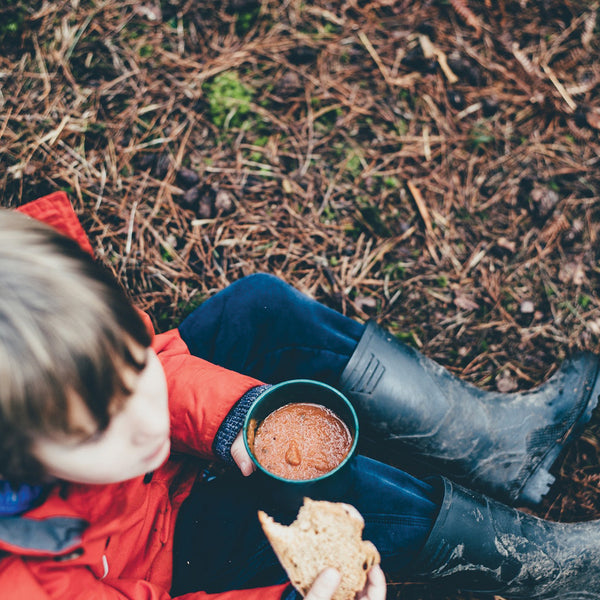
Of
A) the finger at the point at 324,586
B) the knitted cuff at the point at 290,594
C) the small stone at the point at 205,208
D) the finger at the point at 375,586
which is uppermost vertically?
the small stone at the point at 205,208

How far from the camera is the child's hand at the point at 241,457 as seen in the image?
157 cm

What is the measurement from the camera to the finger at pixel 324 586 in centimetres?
125

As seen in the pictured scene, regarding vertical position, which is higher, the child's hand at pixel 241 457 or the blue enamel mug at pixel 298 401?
the blue enamel mug at pixel 298 401


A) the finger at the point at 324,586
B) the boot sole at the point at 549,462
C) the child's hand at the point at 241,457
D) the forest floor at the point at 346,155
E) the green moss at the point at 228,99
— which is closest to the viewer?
the finger at the point at 324,586

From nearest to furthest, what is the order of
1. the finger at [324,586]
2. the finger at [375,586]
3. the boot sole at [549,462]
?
the finger at [324,586]
the finger at [375,586]
the boot sole at [549,462]

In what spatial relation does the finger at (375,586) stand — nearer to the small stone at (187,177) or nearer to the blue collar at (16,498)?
the blue collar at (16,498)

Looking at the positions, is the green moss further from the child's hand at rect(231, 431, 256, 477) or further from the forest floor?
the child's hand at rect(231, 431, 256, 477)

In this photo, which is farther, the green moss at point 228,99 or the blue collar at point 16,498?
→ the green moss at point 228,99

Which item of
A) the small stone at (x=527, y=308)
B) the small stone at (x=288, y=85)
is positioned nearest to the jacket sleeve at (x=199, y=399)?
the small stone at (x=527, y=308)

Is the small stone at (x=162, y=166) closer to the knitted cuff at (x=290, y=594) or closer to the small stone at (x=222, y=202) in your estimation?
the small stone at (x=222, y=202)

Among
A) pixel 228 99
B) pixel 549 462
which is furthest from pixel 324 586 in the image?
pixel 228 99

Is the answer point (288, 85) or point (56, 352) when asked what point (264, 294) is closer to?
point (56, 352)

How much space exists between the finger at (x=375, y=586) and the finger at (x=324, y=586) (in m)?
0.14

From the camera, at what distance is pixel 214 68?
8.18 feet
